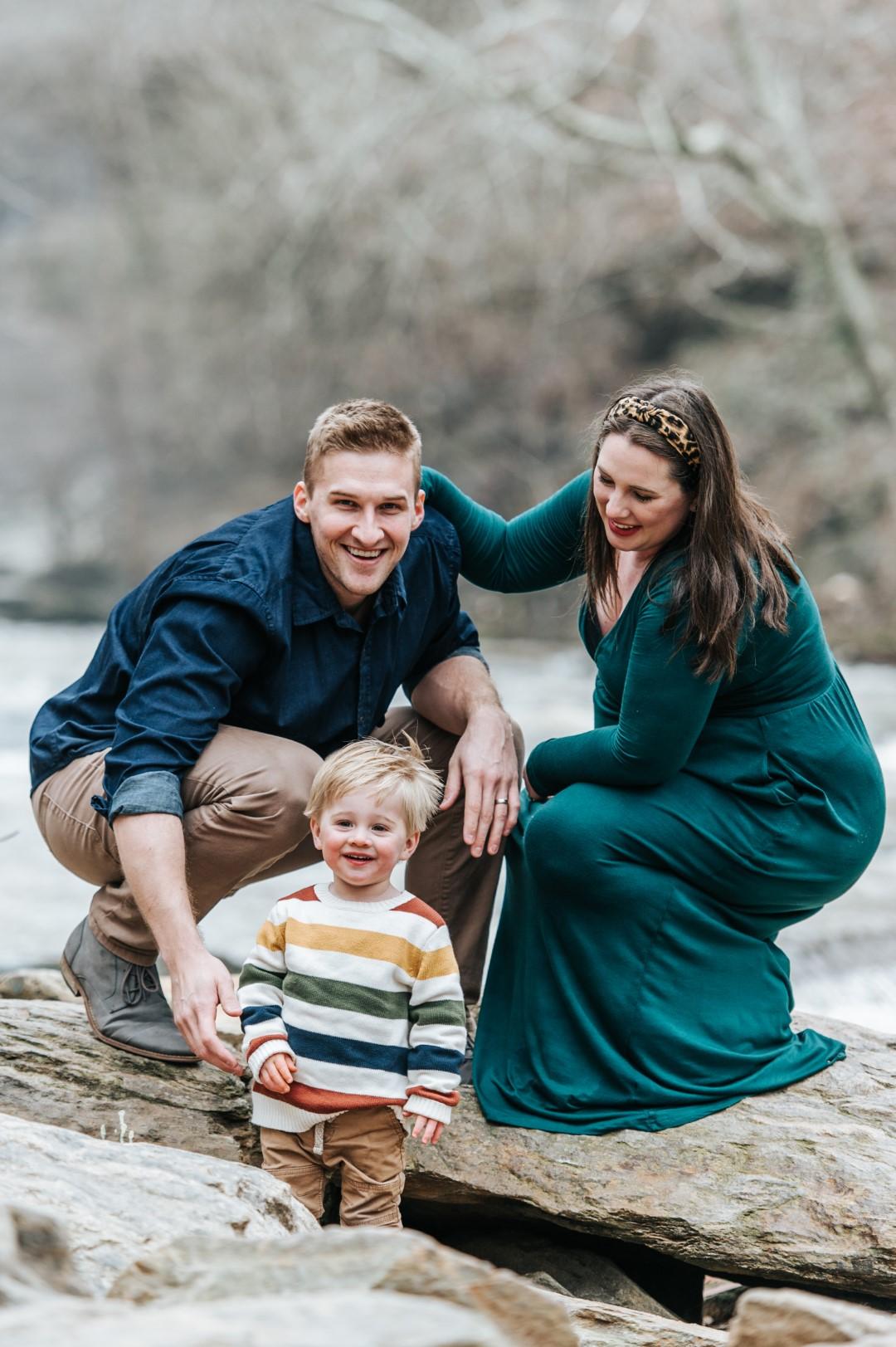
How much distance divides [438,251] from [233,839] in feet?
34.2

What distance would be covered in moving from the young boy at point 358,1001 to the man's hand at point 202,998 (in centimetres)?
5

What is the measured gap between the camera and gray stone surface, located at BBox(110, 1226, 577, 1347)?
115cm

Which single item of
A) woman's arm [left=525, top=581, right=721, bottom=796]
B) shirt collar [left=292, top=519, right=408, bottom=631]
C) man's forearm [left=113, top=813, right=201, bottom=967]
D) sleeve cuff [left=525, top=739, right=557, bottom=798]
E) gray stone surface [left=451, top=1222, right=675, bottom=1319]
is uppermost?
shirt collar [left=292, top=519, right=408, bottom=631]

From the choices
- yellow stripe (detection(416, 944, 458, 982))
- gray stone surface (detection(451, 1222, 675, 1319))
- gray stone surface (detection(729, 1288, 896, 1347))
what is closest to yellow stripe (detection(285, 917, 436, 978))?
yellow stripe (detection(416, 944, 458, 982))

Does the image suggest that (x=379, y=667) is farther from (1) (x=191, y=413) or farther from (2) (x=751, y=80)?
(1) (x=191, y=413)

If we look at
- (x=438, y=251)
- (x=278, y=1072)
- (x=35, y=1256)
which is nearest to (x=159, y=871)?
(x=278, y=1072)

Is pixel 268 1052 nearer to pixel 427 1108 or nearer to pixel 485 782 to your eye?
pixel 427 1108

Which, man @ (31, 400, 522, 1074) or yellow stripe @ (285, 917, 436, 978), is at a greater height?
man @ (31, 400, 522, 1074)

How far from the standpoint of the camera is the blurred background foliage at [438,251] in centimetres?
993

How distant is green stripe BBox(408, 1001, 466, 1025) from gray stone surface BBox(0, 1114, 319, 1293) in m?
0.35

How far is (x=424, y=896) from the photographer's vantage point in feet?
8.29

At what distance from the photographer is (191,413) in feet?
45.0

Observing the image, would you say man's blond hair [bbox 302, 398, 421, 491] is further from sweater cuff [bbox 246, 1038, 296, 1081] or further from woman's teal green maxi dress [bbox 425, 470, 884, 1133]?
sweater cuff [bbox 246, 1038, 296, 1081]

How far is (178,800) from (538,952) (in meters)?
0.69
